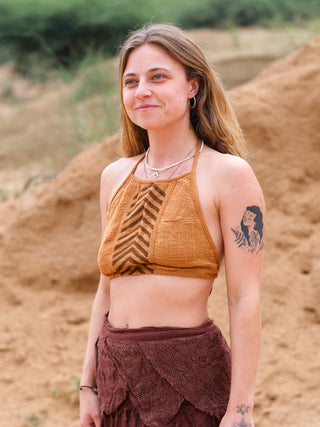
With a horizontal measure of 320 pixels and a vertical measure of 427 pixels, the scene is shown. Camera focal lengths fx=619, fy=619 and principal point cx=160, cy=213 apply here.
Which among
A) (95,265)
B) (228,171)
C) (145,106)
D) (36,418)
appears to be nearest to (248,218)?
(228,171)

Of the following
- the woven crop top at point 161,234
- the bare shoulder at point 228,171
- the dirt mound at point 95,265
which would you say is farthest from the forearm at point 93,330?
the dirt mound at point 95,265

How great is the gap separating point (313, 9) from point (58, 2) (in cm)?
470

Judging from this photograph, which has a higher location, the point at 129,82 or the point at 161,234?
the point at 129,82

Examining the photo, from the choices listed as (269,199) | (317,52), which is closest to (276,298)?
(269,199)

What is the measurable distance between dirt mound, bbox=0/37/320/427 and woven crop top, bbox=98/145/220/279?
1680mm

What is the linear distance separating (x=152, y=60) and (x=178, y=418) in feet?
3.70

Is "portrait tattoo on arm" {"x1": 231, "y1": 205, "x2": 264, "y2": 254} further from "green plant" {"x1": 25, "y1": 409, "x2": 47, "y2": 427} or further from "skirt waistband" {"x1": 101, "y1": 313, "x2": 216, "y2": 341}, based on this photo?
"green plant" {"x1": 25, "y1": 409, "x2": 47, "y2": 427}

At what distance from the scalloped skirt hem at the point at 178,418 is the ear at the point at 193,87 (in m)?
1.01

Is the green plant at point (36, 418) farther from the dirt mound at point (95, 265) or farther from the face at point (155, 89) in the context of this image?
the face at point (155, 89)

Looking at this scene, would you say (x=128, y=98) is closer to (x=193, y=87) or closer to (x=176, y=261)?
(x=193, y=87)

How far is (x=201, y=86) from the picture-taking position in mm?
2123

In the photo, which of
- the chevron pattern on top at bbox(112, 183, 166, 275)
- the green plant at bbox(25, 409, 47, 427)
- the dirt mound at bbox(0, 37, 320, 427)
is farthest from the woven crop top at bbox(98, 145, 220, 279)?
the green plant at bbox(25, 409, 47, 427)

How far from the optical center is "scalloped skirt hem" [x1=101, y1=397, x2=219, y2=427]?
1.88 metres

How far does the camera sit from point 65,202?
4332 mm
